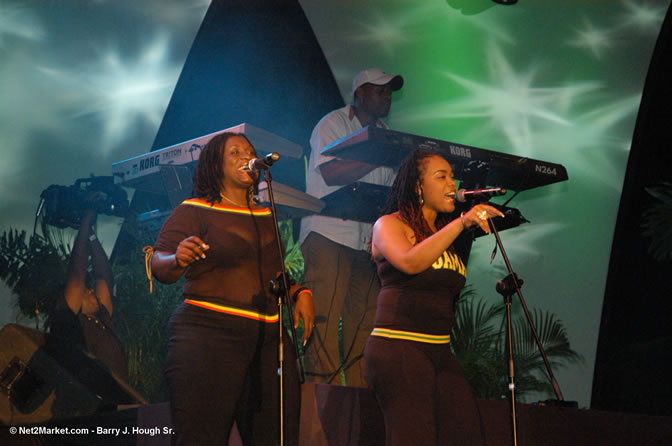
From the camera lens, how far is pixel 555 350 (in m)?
5.42

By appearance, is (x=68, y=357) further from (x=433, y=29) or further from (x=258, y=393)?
(x=433, y=29)

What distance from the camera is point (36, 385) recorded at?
12.1 ft

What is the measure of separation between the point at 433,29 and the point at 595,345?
115 inches

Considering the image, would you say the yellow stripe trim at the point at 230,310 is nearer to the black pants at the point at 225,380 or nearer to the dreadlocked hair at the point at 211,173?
the black pants at the point at 225,380

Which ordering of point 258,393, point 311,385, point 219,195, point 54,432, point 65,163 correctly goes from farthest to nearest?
point 65,163, point 54,432, point 311,385, point 219,195, point 258,393

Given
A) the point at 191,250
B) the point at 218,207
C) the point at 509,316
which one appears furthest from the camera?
the point at 218,207

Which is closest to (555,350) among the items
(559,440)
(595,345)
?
(595,345)

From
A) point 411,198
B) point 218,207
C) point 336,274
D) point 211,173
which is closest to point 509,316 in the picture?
point 411,198

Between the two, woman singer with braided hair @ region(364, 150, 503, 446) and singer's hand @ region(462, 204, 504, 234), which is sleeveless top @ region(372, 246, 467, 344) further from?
singer's hand @ region(462, 204, 504, 234)

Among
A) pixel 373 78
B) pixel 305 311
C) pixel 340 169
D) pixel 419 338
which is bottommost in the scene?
pixel 419 338

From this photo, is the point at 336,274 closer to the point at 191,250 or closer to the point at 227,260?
the point at 227,260

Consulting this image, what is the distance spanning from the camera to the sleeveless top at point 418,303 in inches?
99.3

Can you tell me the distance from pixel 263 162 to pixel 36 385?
202 centimetres

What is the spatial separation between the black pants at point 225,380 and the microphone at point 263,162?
0.58 meters
